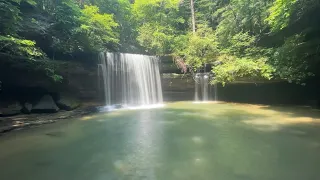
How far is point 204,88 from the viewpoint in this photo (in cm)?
1644

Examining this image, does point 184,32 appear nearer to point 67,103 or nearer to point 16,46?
point 67,103

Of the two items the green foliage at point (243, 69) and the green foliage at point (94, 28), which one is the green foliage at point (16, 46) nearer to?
the green foliage at point (94, 28)

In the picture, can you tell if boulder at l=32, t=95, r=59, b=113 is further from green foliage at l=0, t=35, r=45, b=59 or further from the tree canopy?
green foliage at l=0, t=35, r=45, b=59

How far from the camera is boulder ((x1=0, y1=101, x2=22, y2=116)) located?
1028 centimetres

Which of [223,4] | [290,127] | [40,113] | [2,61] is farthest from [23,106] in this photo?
[223,4]

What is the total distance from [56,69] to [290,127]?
10588mm

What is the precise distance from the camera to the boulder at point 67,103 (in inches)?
483

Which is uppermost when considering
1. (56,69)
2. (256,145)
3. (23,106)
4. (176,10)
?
(176,10)

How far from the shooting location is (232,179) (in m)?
3.95

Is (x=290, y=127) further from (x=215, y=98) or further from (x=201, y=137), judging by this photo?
(x=215, y=98)

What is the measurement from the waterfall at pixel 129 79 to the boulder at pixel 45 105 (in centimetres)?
361

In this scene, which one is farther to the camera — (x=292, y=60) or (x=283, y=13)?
(x=292, y=60)

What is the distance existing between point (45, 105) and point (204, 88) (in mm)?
9889

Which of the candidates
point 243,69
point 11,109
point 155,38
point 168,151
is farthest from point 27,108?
point 155,38
